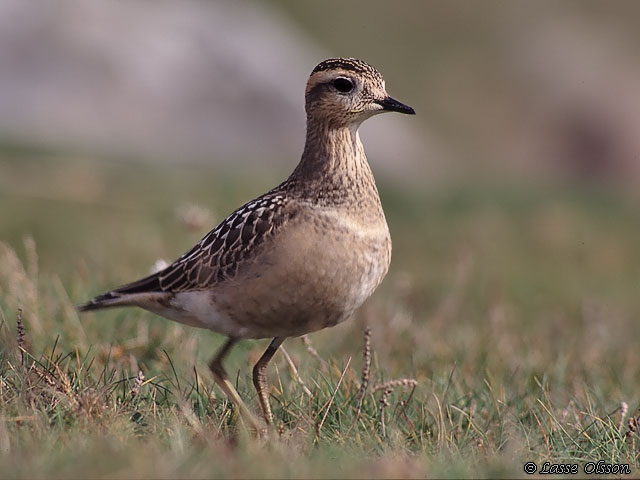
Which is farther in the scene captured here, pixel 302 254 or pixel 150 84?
pixel 150 84

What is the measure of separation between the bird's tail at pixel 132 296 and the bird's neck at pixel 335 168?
3.21 feet

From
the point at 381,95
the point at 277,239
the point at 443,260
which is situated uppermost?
the point at 381,95

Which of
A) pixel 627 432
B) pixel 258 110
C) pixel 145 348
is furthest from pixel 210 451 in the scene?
pixel 258 110

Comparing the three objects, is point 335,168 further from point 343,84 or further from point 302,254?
point 302,254

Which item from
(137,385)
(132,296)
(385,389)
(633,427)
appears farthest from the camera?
(132,296)

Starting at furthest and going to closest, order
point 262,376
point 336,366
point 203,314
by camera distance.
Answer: point 336,366, point 262,376, point 203,314

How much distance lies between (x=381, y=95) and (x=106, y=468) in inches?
106

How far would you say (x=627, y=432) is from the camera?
4766mm

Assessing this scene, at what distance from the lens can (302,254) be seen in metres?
4.93

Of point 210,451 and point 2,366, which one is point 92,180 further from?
point 210,451

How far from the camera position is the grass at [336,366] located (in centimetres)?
404

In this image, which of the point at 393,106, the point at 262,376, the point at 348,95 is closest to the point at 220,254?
the point at 262,376

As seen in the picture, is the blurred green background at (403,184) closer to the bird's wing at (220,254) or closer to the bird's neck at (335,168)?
the bird's wing at (220,254)

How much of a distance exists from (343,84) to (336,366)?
5.35ft
